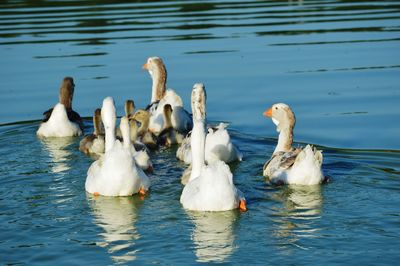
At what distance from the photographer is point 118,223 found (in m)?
10.2

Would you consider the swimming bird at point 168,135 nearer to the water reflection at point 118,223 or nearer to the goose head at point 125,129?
the goose head at point 125,129

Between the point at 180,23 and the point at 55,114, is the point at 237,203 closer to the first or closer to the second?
the point at 55,114

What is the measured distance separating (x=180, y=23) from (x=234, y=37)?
3822 mm

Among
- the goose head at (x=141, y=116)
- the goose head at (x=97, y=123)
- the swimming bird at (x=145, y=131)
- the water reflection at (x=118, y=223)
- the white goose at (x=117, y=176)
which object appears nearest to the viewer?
the water reflection at (x=118, y=223)

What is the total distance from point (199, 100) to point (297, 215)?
446cm

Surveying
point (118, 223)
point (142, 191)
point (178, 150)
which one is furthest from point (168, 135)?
point (118, 223)

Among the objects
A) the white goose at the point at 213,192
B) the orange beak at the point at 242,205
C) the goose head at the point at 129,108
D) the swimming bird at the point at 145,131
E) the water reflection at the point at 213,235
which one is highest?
the goose head at the point at 129,108

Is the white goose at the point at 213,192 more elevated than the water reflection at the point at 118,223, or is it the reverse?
the white goose at the point at 213,192

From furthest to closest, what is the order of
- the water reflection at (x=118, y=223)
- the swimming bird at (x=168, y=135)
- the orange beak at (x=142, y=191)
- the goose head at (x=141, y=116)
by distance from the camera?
the swimming bird at (x=168, y=135) → the goose head at (x=141, y=116) → the orange beak at (x=142, y=191) → the water reflection at (x=118, y=223)

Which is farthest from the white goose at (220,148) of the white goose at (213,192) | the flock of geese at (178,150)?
the white goose at (213,192)

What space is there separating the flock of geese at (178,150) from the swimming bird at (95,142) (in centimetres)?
2

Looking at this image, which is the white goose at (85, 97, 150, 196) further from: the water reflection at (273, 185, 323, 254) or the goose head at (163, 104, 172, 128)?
the goose head at (163, 104, 172, 128)

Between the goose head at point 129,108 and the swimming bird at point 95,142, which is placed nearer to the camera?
the swimming bird at point 95,142

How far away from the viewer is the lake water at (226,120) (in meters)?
9.27
